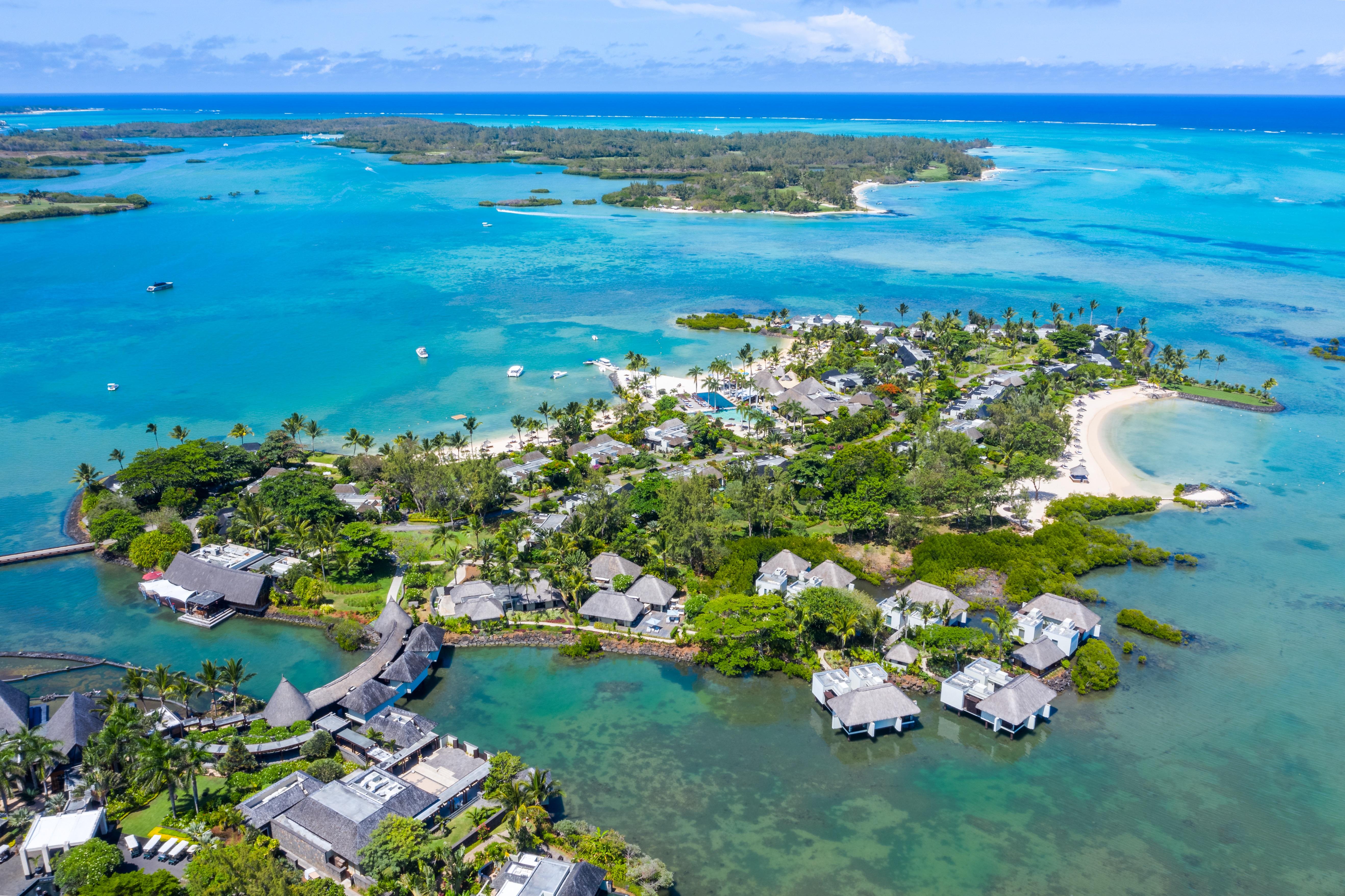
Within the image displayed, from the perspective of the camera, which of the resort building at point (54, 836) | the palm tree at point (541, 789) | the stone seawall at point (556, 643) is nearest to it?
the resort building at point (54, 836)

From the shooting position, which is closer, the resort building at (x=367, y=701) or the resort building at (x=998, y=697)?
the resort building at (x=367, y=701)

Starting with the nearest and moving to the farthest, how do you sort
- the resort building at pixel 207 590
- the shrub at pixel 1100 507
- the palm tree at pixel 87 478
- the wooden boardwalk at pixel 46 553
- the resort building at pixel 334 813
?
the resort building at pixel 334 813 < the resort building at pixel 207 590 < the wooden boardwalk at pixel 46 553 < the shrub at pixel 1100 507 < the palm tree at pixel 87 478

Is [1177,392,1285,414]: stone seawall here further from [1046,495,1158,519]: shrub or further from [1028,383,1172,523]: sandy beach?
[1046,495,1158,519]: shrub

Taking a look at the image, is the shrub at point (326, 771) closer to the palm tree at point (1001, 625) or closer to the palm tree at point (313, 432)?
the palm tree at point (1001, 625)

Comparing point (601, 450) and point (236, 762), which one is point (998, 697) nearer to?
point (236, 762)

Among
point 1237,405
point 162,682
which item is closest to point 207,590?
point 162,682

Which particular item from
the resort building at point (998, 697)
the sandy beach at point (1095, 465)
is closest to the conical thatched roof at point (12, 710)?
the resort building at point (998, 697)
